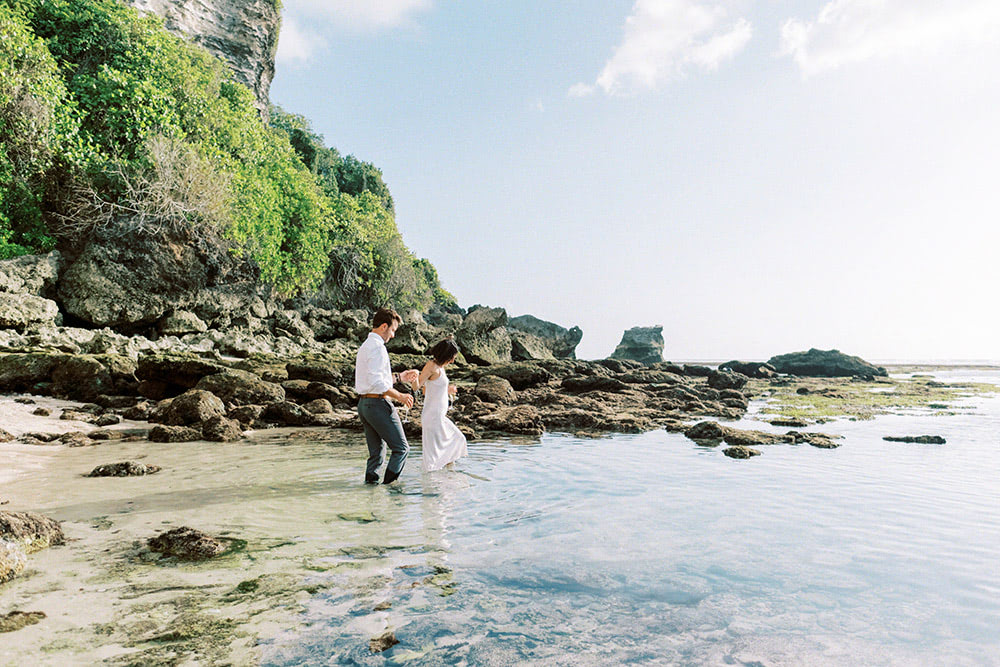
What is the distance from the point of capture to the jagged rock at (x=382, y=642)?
3.08 meters

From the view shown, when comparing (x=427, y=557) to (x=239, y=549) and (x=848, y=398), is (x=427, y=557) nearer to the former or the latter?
(x=239, y=549)

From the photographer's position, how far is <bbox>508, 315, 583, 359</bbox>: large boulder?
40781 mm

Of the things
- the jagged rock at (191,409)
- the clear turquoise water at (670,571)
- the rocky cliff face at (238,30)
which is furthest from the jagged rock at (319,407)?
the rocky cliff face at (238,30)

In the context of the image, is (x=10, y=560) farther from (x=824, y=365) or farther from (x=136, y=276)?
(x=824, y=365)

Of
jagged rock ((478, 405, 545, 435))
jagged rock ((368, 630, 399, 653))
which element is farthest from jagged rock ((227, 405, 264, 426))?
jagged rock ((368, 630, 399, 653))

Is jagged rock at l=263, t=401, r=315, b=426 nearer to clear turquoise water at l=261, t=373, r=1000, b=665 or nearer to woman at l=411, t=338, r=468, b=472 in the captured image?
clear turquoise water at l=261, t=373, r=1000, b=665

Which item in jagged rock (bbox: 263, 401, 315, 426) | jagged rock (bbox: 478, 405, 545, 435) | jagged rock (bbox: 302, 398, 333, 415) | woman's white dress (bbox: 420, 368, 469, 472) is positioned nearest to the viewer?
woman's white dress (bbox: 420, 368, 469, 472)

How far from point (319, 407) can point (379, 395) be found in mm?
7534

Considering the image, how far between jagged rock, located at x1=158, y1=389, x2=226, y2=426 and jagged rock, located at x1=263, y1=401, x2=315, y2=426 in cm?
103

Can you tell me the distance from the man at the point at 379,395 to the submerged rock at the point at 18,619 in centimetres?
398

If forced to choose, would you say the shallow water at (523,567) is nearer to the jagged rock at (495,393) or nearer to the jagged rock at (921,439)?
the jagged rock at (921,439)

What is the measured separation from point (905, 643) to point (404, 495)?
496cm

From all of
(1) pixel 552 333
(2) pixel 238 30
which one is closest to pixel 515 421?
(1) pixel 552 333

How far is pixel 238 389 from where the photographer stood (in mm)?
13484
